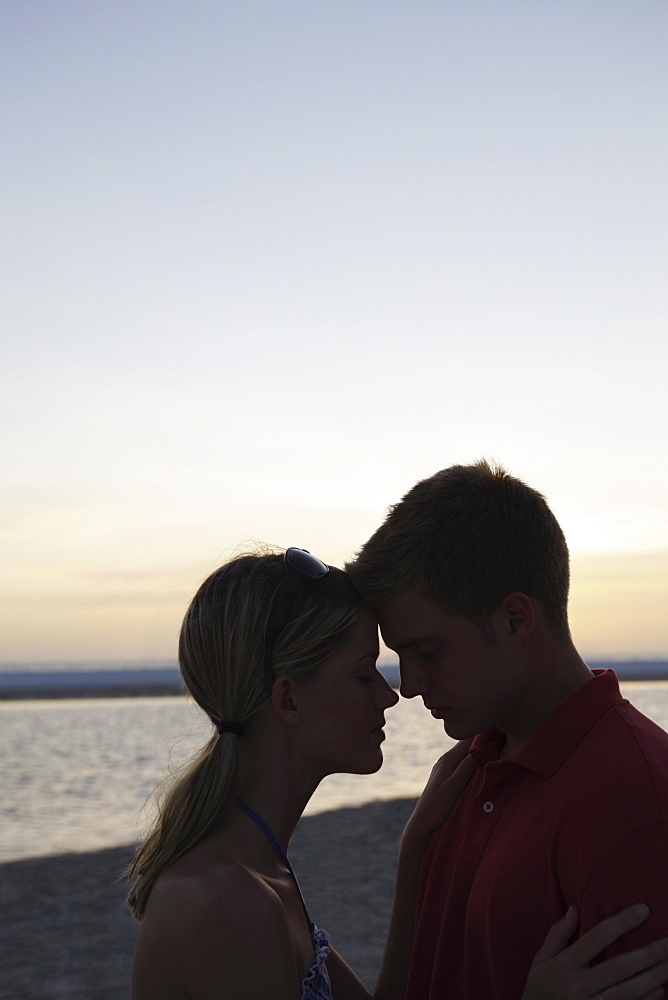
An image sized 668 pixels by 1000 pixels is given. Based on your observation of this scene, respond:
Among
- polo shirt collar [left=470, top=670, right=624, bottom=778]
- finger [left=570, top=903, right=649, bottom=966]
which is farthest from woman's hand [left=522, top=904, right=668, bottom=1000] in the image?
polo shirt collar [left=470, top=670, right=624, bottom=778]

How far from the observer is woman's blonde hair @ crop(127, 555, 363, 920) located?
9.41ft

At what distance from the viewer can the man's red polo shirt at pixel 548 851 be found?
225cm

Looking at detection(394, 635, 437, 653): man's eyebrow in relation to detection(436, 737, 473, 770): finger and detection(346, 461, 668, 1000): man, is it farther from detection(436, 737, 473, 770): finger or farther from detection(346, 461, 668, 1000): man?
detection(436, 737, 473, 770): finger

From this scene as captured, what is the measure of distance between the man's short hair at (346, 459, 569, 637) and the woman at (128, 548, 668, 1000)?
0.23 metres

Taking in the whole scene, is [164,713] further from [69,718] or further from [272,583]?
[272,583]

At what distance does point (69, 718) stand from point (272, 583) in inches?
1298

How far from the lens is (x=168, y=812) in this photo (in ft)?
9.31

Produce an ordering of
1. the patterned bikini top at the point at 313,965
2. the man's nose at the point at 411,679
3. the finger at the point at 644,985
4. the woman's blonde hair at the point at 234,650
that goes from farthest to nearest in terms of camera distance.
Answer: the man's nose at the point at 411,679, the woman's blonde hair at the point at 234,650, the patterned bikini top at the point at 313,965, the finger at the point at 644,985

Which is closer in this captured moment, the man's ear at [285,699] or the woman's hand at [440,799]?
the man's ear at [285,699]

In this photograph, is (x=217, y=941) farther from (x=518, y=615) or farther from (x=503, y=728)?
(x=518, y=615)

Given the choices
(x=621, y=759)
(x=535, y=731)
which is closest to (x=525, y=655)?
(x=535, y=731)

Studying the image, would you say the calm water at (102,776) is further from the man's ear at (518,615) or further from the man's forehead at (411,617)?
the man's ear at (518,615)

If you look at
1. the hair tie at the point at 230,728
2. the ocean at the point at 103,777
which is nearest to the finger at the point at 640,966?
the hair tie at the point at 230,728

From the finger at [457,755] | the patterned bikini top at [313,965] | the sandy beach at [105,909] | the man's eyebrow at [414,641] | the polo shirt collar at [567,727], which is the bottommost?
the sandy beach at [105,909]
